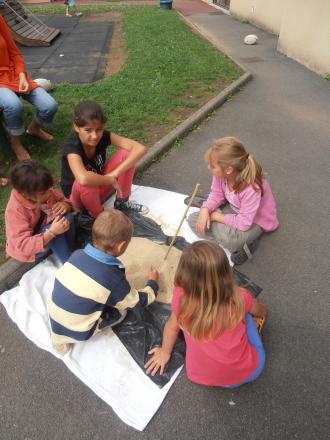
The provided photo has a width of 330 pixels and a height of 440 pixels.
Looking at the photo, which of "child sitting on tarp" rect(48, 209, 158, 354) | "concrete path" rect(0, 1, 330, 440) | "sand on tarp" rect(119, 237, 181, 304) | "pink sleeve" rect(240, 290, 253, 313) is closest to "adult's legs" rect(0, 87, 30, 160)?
"concrete path" rect(0, 1, 330, 440)

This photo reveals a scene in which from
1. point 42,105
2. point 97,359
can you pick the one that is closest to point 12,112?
point 42,105

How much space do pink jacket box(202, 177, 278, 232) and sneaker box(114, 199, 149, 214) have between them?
0.64m

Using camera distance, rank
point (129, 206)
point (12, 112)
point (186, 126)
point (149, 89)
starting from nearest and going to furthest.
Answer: point (129, 206)
point (12, 112)
point (186, 126)
point (149, 89)

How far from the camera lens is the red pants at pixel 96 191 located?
2.78 m

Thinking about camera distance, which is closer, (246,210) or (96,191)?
(246,210)

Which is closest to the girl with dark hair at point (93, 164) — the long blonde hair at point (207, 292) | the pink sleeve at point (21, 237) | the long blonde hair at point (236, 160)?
the pink sleeve at point (21, 237)

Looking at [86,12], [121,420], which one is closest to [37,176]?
[121,420]

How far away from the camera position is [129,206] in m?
3.21

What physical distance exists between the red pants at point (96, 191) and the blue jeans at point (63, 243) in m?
0.26

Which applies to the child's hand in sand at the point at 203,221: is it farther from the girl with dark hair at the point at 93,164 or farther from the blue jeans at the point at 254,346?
the blue jeans at the point at 254,346

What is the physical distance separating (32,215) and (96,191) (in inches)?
23.8

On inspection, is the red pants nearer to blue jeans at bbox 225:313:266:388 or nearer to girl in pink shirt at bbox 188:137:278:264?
girl in pink shirt at bbox 188:137:278:264

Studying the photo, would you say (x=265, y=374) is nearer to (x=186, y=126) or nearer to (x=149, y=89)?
(x=186, y=126)

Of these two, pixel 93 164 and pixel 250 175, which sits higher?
pixel 250 175
